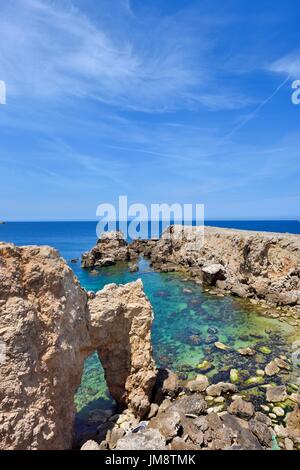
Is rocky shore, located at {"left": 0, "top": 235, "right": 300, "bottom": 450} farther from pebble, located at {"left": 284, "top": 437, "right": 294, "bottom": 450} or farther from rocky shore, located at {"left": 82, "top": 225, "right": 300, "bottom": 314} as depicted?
rocky shore, located at {"left": 82, "top": 225, "right": 300, "bottom": 314}

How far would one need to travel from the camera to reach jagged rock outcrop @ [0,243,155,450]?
746 centimetres

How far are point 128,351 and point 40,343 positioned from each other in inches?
253

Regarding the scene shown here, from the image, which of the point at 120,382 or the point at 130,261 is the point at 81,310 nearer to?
the point at 120,382

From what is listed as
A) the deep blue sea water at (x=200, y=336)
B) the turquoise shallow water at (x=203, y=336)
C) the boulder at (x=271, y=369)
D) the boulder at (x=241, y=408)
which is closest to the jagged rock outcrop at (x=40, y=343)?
the deep blue sea water at (x=200, y=336)

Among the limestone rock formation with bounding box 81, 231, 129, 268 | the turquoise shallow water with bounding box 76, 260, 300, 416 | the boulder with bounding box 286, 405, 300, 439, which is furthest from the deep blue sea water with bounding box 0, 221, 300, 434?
the limestone rock formation with bounding box 81, 231, 129, 268

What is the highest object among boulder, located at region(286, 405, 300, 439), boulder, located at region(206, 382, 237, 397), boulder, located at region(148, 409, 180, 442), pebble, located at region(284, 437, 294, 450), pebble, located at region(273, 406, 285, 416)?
boulder, located at region(148, 409, 180, 442)

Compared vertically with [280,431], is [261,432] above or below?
above

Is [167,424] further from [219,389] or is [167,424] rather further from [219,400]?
[219,389]

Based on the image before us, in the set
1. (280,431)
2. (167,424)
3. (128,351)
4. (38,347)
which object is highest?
(38,347)

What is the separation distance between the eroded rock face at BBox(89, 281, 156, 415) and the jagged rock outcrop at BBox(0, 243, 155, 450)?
136cm

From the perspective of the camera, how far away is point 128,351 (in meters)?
14.0

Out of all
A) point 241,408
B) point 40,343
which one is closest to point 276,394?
point 241,408

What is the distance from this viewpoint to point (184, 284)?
41.6 metres
